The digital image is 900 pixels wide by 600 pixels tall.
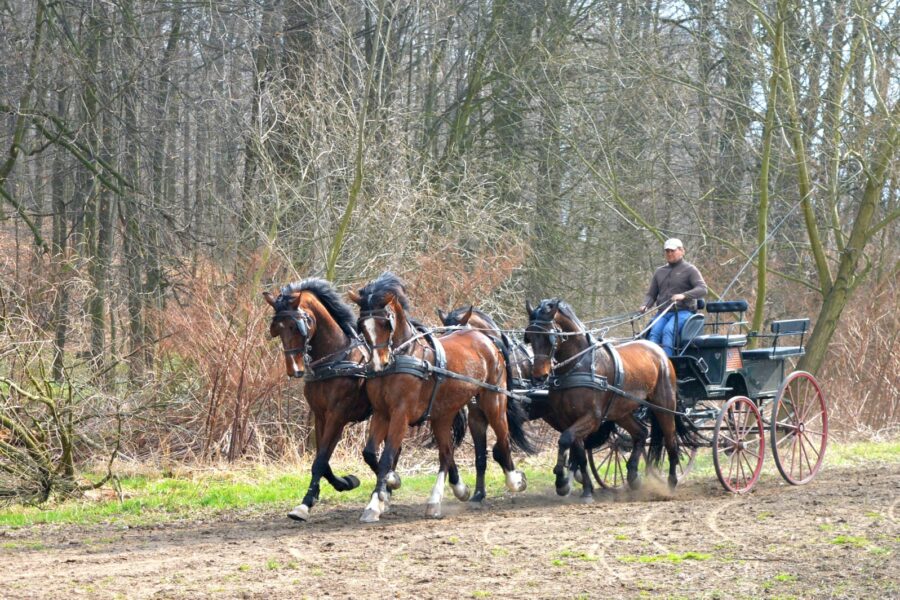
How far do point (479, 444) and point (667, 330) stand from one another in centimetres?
226

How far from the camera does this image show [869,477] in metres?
11.0

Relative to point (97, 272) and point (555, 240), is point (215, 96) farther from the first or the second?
point (555, 240)

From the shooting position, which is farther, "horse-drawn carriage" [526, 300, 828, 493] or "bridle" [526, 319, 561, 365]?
"horse-drawn carriage" [526, 300, 828, 493]

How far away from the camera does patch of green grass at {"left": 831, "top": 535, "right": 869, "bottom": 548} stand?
23.9 feet

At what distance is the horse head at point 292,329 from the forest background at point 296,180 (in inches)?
95.6

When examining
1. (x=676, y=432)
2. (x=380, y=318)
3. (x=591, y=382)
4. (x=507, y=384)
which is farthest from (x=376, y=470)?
(x=676, y=432)

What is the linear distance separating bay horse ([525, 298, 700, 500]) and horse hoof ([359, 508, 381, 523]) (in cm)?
177

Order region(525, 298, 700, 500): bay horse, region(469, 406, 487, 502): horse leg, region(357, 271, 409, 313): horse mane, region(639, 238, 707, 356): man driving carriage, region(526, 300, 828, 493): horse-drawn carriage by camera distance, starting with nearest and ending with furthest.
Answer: region(357, 271, 409, 313): horse mane, region(525, 298, 700, 500): bay horse, region(469, 406, 487, 502): horse leg, region(526, 300, 828, 493): horse-drawn carriage, region(639, 238, 707, 356): man driving carriage

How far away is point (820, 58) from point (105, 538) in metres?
11.0

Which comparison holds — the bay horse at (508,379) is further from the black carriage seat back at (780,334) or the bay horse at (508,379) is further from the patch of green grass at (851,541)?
the patch of green grass at (851,541)

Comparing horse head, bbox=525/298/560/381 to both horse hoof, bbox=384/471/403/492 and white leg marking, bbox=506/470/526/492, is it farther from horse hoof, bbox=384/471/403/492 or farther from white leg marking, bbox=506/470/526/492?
horse hoof, bbox=384/471/403/492

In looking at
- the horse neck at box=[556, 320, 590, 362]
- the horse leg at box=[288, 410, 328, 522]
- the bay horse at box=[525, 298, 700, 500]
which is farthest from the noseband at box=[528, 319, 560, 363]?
the horse leg at box=[288, 410, 328, 522]

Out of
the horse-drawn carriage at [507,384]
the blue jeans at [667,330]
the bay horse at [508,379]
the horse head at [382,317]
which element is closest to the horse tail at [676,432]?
the horse-drawn carriage at [507,384]

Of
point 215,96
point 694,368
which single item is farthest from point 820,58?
point 215,96
